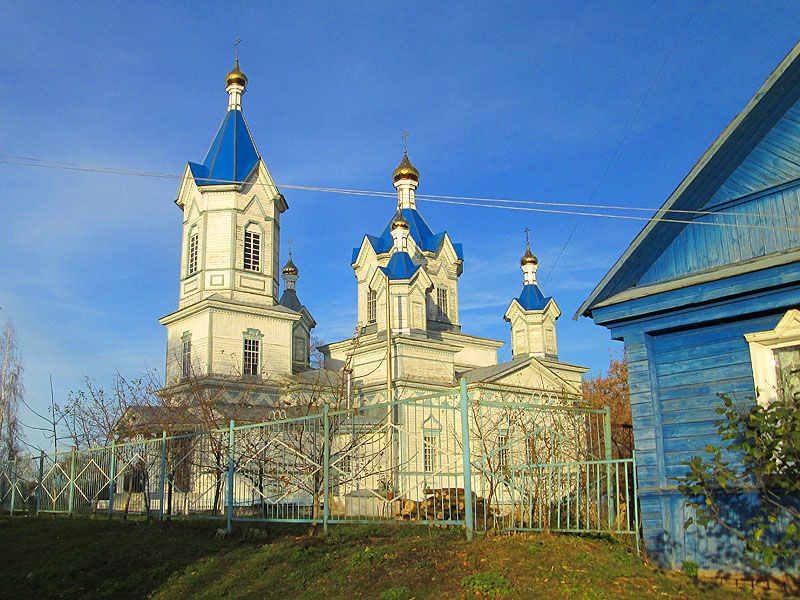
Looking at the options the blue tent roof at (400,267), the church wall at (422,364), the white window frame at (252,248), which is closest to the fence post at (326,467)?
the white window frame at (252,248)

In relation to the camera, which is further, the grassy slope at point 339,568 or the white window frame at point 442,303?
the white window frame at point 442,303

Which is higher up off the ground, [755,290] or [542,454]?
[755,290]

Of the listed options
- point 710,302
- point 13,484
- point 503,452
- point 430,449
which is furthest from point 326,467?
point 13,484

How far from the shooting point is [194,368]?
96.2 ft

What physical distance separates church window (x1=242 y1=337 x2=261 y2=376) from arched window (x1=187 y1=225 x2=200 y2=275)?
12.0ft

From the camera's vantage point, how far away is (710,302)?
26.5 feet

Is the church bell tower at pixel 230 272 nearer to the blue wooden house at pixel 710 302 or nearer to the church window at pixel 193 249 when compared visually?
the church window at pixel 193 249

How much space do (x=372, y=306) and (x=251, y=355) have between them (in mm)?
8733

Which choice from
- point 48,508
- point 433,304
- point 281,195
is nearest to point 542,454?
point 48,508

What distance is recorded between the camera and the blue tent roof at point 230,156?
100 ft

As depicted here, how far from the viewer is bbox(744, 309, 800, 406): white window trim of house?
24.5 ft

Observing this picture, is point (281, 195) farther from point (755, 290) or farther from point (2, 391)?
point (755, 290)

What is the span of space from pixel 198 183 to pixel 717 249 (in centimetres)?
2534

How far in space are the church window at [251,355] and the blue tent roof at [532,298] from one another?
1698 centimetres
